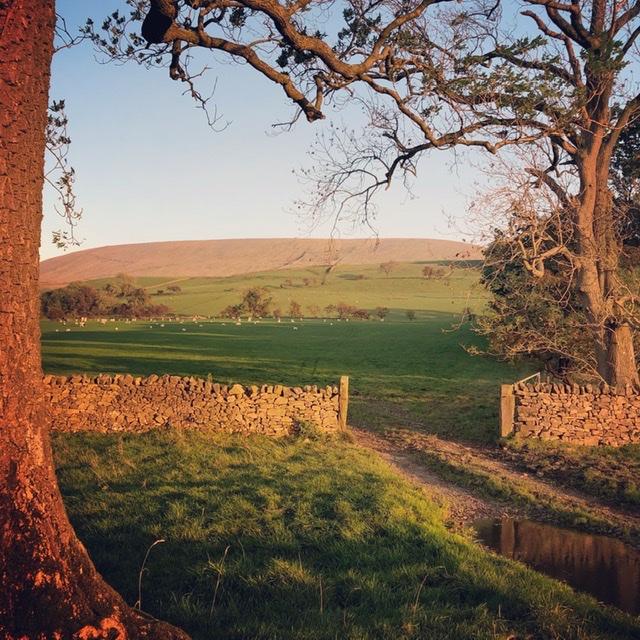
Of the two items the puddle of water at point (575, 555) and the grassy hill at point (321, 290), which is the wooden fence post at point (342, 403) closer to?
the puddle of water at point (575, 555)

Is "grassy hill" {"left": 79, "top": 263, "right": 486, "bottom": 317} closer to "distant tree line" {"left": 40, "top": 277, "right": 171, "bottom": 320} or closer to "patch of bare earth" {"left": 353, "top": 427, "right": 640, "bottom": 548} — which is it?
"distant tree line" {"left": 40, "top": 277, "right": 171, "bottom": 320}

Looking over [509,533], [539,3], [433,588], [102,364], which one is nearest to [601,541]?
[509,533]

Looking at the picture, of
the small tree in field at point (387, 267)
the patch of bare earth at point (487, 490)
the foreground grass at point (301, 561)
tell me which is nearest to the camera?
the foreground grass at point (301, 561)

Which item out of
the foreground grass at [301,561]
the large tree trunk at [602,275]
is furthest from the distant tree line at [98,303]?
the foreground grass at [301,561]

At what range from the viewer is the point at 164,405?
47.3ft

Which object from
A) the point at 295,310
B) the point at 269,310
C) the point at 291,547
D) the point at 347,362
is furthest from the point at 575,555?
the point at 269,310

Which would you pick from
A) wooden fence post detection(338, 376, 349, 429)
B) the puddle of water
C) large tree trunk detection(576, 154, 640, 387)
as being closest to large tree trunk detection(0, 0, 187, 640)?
the puddle of water

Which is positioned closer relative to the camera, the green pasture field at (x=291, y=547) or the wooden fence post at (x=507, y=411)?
the green pasture field at (x=291, y=547)

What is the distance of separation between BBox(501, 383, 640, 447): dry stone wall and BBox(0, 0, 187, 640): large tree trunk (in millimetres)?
12250

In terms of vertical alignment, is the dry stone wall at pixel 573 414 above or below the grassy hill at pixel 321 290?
below

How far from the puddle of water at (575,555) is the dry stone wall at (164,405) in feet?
21.1

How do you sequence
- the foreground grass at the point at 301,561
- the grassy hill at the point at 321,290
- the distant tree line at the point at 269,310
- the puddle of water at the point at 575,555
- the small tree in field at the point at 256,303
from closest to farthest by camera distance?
the foreground grass at the point at 301,561 < the puddle of water at the point at 575,555 < the distant tree line at the point at 269,310 < the small tree in field at the point at 256,303 < the grassy hill at the point at 321,290

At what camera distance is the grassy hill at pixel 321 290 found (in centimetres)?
9275

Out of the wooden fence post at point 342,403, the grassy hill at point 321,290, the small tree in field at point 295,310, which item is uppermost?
the grassy hill at point 321,290
